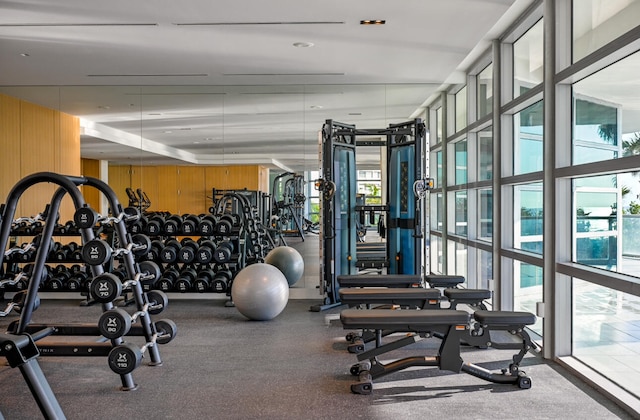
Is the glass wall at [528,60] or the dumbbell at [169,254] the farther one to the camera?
the dumbbell at [169,254]

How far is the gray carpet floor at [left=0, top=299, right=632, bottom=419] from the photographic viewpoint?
9.49ft

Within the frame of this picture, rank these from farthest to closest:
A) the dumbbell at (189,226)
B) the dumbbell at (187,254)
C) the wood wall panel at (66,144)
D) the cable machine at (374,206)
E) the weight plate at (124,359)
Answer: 1. the wood wall panel at (66,144)
2. the dumbbell at (189,226)
3. the dumbbell at (187,254)
4. the cable machine at (374,206)
5. the weight plate at (124,359)

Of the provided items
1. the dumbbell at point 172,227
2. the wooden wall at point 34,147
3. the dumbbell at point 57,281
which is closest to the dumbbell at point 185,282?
the dumbbell at point 172,227

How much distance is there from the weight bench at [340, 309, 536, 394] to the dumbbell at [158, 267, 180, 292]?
3157 millimetres

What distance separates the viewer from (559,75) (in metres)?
3.59

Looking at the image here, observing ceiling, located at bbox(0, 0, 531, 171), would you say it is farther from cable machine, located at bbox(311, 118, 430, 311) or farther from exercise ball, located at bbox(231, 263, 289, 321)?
exercise ball, located at bbox(231, 263, 289, 321)

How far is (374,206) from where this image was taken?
234 inches

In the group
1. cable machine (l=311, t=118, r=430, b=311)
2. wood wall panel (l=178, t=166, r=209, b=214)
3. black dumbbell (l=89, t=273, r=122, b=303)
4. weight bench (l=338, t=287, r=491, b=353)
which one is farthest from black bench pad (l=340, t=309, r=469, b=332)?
wood wall panel (l=178, t=166, r=209, b=214)

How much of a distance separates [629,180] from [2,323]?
5003 mm

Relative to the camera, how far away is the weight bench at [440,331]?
124 inches

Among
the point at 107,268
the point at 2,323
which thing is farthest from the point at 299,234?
the point at 2,323

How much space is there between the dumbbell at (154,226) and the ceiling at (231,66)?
1.02 m

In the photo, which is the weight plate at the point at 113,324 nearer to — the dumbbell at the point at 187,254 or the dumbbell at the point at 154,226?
the dumbbell at the point at 187,254

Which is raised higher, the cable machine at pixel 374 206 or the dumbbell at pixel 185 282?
the cable machine at pixel 374 206
